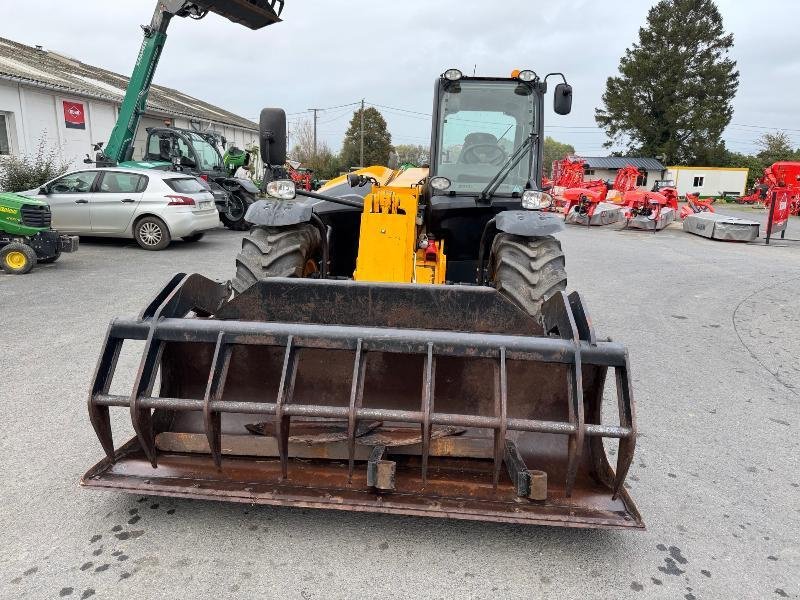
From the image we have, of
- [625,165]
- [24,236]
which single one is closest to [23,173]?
[24,236]

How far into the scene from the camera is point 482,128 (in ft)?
18.1

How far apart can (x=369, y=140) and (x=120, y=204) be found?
40606mm

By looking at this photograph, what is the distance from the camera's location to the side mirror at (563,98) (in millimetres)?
5340

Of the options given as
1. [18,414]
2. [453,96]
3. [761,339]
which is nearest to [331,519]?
[18,414]

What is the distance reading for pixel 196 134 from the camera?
15.7 metres

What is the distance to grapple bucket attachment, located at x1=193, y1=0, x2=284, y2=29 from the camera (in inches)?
381

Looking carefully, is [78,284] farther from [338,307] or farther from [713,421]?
[713,421]

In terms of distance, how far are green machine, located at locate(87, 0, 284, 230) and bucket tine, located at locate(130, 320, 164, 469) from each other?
8.50 meters

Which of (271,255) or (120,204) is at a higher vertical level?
(271,255)

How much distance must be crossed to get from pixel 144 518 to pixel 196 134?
47.8 ft

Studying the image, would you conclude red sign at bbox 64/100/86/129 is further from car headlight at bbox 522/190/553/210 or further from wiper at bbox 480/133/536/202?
car headlight at bbox 522/190/553/210

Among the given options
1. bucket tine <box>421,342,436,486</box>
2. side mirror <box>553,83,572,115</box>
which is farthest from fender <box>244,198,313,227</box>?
side mirror <box>553,83,572,115</box>

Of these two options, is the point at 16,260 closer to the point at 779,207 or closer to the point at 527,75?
the point at 527,75

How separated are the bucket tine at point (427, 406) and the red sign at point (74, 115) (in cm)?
1987
